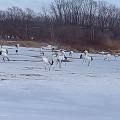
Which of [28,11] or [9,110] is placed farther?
[28,11]

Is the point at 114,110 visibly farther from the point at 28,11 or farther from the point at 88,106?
the point at 28,11

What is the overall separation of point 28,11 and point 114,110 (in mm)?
97400

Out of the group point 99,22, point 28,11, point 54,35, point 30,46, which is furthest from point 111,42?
point 28,11

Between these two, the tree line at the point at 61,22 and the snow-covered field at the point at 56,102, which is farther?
the tree line at the point at 61,22

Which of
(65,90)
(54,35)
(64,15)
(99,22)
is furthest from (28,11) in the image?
(65,90)

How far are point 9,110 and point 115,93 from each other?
442cm

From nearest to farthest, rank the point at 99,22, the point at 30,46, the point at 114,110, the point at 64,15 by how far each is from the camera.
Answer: the point at 114,110 → the point at 30,46 → the point at 99,22 → the point at 64,15

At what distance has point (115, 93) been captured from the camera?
10648 mm

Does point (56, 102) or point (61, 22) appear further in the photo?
point (61, 22)

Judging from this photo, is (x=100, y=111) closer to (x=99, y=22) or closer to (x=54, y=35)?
(x=54, y=35)

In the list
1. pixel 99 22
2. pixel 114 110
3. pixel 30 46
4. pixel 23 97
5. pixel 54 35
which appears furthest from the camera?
pixel 99 22

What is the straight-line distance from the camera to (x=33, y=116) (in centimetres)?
668

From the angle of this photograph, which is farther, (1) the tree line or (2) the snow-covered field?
(1) the tree line

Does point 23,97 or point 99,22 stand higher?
point 99,22
